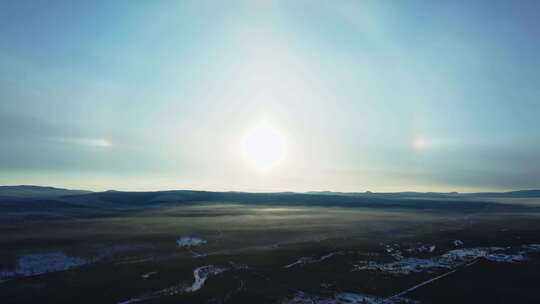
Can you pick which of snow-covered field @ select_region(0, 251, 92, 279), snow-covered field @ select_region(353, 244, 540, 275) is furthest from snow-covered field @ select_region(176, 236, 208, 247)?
snow-covered field @ select_region(353, 244, 540, 275)

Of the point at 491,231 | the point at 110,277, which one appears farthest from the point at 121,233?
the point at 491,231

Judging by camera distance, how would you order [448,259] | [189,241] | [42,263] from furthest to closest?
[189,241] → [448,259] → [42,263]

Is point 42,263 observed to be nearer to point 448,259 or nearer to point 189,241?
point 189,241

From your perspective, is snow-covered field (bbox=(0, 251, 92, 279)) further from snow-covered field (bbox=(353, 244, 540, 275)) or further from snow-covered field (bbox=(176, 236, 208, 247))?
snow-covered field (bbox=(353, 244, 540, 275))

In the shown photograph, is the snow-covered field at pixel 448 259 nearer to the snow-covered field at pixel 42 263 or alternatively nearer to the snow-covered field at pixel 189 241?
the snow-covered field at pixel 189 241

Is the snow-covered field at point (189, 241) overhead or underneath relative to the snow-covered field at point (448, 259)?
overhead

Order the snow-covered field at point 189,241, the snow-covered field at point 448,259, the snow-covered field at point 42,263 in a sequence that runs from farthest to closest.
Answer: the snow-covered field at point 189,241 < the snow-covered field at point 448,259 < the snow-covered field at point 42,263

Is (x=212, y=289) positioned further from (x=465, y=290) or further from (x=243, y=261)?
(x=465, y=290)

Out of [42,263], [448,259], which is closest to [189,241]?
[42,263]

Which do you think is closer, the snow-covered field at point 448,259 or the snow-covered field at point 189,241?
the snow-covered field at point 448,259

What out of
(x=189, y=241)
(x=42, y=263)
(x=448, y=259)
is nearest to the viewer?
(x=42, y=263)

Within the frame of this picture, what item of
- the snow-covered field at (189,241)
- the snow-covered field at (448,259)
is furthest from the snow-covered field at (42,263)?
the snow-covered field at (448,259)
